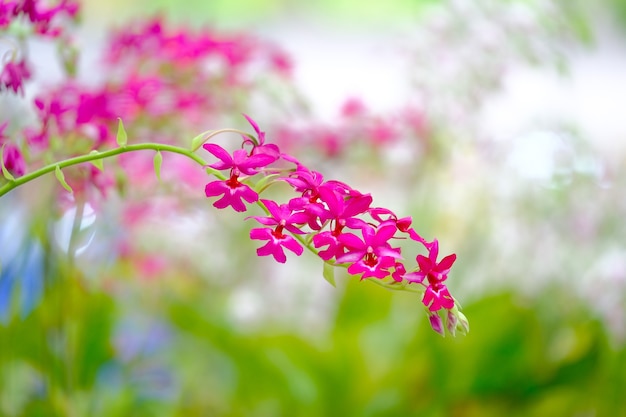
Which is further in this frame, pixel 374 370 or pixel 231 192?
pixel 374 370

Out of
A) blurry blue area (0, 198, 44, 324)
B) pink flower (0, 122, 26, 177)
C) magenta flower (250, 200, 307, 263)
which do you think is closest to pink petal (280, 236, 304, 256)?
magenta flower (250, 200, 307, 263)

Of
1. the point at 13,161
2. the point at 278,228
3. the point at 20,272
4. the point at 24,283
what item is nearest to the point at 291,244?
the point at 278,228

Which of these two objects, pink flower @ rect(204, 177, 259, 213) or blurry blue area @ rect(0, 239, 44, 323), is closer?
pink flower @ rect(204, 177, 259, 213)

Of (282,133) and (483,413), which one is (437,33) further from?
(483,413)

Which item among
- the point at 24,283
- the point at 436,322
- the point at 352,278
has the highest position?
the point at 352,278

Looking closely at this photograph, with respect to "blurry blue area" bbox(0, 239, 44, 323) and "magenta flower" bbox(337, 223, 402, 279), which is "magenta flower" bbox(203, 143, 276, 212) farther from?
"blurry blue area" bbox(0, 239, 44, 323)

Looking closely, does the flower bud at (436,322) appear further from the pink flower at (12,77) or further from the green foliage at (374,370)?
the green foliage at (374,370)

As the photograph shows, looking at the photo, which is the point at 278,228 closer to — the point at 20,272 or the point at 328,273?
the point at 328,273

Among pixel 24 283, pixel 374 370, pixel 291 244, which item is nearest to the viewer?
pixel 291 244

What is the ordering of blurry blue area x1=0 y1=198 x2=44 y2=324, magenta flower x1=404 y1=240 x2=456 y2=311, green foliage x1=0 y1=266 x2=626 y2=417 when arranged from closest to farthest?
magenta flower x1=404 y1=240 x2=456 y2=311
blurry blue area x1=0 y1=198 x2=44 y2=324
green foliage x1=0 y1=266 x2=626 y2=417
